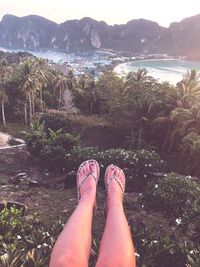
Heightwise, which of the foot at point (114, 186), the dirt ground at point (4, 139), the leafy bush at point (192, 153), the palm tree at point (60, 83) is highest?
the foot at point (114, 186)

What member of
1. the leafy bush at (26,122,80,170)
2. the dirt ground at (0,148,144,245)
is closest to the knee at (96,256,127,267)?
the dirt ground at (0,148,144,245)

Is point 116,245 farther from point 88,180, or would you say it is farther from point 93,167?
point 93,167

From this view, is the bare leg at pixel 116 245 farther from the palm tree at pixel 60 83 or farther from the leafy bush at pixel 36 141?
the palm tree at pixel 60 83

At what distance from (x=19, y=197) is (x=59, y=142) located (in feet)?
37.3

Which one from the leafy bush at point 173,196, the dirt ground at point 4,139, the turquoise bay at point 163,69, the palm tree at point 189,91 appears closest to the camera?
the leafy bush at point 173,196

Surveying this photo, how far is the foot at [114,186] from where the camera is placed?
5.89 meters

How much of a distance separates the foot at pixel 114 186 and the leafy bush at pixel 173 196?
5.54 metres

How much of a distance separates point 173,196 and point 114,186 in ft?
24.5

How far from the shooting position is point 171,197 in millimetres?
13680

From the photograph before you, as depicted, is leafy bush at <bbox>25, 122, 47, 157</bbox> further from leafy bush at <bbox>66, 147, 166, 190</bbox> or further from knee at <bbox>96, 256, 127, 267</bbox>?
knee at <bbox>96, 256, 127, 267</bbox>

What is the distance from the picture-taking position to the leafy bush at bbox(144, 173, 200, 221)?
13.3 m

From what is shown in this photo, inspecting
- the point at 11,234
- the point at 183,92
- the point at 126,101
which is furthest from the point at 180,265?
the point at 126,101

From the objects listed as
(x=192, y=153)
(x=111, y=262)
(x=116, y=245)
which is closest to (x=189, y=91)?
(x=192, y=153)

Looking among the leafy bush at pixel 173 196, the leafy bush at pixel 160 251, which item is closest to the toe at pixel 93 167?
the leafy bush at pixel 160 251
